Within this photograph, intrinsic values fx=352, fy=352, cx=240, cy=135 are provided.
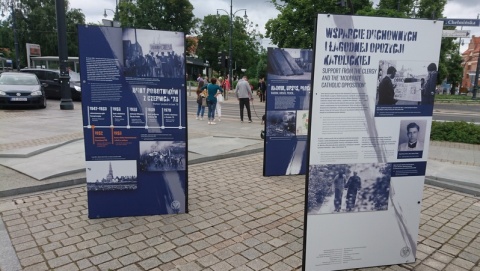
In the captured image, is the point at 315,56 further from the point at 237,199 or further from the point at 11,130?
the point at 11,130

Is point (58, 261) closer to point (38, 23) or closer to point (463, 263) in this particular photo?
point (463, 263)

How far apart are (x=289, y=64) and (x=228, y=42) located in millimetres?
46839

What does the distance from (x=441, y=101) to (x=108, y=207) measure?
33453 mm

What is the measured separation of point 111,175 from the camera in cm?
409

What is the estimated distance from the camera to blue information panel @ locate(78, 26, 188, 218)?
3.76 m

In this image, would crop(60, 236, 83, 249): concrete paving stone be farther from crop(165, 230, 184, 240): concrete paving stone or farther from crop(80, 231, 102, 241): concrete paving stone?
crop(165, 230, 184, 240): concrete paving stone

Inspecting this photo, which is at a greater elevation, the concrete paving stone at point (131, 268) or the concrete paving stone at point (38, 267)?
the concrete paving stone at point (38, 267)


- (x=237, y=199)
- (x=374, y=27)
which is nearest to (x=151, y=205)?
(x=237, y=199)

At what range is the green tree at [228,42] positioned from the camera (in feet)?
171

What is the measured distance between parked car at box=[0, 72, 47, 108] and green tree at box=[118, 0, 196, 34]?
1311 inches

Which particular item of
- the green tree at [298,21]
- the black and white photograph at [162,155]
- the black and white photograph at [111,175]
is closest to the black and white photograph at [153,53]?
the black and white photograph at [162,155]

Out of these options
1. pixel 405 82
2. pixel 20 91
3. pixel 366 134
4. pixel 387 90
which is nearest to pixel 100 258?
pixel 366 134

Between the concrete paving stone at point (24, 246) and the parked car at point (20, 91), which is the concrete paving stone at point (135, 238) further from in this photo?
the parked car at point (20, 91)

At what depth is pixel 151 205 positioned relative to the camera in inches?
170
